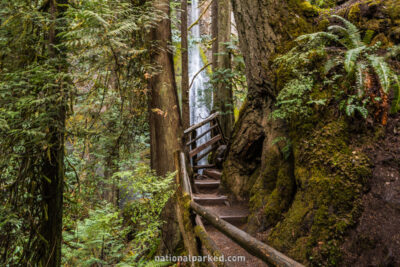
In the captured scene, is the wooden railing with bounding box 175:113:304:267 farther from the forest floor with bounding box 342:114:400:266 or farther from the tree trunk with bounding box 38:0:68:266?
the tree trunk with bounding box 38:0:68:266

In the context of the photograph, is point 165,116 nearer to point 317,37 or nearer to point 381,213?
point 317,37

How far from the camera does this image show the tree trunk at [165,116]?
188 inches

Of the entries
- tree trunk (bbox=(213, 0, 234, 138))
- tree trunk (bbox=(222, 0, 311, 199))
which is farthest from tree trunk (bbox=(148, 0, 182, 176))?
tree trunk (bbox=(213, 0, 234, 138))

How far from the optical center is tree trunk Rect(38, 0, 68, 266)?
10.4 feet

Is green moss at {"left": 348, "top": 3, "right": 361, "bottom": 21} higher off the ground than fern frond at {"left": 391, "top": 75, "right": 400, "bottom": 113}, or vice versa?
green moss at {"left": 348, "top": 3, "right": 361, "bottom": 21}

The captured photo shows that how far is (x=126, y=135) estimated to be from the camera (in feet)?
18.7

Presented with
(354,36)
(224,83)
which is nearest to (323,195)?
(354,36)

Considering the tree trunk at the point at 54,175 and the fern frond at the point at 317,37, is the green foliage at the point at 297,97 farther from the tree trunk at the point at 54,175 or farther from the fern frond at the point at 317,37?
the tree trunk at the point at 54,175

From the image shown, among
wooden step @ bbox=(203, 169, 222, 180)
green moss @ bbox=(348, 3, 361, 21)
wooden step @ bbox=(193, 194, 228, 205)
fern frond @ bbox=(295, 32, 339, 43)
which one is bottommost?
wooden step @ bbox=(193, 194, 228, 205)

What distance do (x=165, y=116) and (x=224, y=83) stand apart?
17.9 ft

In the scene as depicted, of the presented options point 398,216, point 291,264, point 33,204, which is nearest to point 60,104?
point 33,204

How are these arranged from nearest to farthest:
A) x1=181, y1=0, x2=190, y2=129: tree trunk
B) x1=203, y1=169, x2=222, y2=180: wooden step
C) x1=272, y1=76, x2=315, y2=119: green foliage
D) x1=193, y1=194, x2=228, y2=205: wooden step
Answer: x1=272, y1=76, x2=315, y2=119: green foliage → x1=193, y1=194, x2=228, y2=205: wooden step → x1=203, y1=169, x2=222, y2=180: wooden step → x1=181, y1=0, x2=190, y2=129: tree trunk

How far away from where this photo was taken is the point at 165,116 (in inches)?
189

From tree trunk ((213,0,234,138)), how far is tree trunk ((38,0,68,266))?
6.81 m
